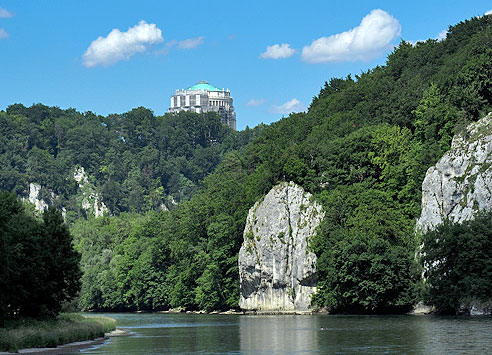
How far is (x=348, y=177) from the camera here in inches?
5059

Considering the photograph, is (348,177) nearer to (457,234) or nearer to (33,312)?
(457,234)

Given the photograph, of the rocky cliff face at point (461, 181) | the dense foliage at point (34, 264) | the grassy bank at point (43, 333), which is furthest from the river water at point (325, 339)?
the rocky cliff face at point (461, 181)

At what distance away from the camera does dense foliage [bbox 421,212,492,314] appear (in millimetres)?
93188

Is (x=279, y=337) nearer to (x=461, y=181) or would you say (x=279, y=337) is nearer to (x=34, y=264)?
(x=34, y=264)

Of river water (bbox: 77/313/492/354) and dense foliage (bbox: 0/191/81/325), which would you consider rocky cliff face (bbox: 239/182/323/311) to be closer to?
river water (bbox: 77/313/492/354)

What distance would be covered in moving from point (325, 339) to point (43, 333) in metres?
20.3

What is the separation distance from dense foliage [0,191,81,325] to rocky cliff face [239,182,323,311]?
160 feet

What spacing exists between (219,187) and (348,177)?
169 ft

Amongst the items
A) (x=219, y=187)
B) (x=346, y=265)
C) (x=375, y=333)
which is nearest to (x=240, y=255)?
(x=346, y=265)

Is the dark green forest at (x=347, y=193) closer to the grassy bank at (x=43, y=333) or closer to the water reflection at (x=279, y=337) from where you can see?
the water reflection at (x=279, y=337)

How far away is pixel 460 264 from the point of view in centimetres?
9544

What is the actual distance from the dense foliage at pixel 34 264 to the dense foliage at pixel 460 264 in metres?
38.8

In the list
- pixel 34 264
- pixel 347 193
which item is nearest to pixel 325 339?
pixel 34 264

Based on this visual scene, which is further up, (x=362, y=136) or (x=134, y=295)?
(x=362, y=136)
